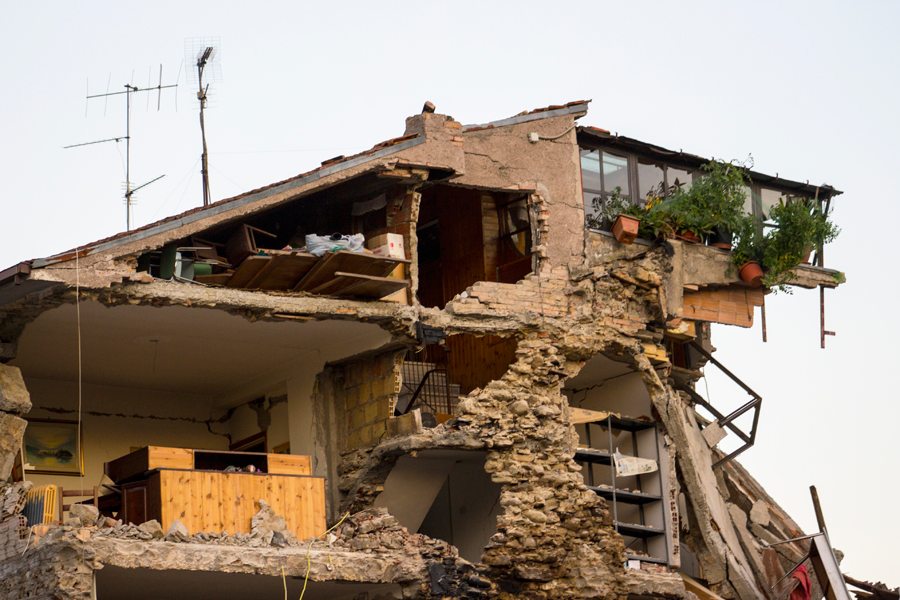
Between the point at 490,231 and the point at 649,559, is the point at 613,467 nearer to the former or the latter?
the point at 649,559

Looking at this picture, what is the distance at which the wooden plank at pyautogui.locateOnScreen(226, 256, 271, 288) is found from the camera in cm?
1582

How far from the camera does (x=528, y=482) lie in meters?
17.3

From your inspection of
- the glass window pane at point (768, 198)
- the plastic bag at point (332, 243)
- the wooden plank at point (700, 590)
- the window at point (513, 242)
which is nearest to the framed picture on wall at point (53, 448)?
the plastic bag at point (332, 243)

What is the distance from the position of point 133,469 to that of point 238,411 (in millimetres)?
4533

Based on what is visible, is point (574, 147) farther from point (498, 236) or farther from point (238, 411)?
point (238, 411)

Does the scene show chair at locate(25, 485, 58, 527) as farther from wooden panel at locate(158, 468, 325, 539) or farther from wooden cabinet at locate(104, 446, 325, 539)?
wooden panel at locate(158, 468, 325, 539)

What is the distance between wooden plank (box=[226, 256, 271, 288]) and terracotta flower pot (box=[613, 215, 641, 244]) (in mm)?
6057

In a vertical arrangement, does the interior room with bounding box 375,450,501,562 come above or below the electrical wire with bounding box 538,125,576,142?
below

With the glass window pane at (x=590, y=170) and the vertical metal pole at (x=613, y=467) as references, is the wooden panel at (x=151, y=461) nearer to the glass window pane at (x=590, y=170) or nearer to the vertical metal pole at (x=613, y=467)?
the vertical metal pole at (x=613, y=467)

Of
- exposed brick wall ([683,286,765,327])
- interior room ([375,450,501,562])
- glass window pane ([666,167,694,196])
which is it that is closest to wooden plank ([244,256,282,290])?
interior room ([375,450,501,562])

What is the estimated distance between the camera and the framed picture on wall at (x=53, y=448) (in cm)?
1856

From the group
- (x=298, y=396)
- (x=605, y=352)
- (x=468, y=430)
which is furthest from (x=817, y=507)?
(x=298, y=396)

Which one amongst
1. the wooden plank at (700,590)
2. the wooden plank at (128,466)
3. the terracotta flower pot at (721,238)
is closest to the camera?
the wooden plank at (128,466)

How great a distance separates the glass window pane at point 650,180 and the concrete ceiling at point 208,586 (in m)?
7.78
